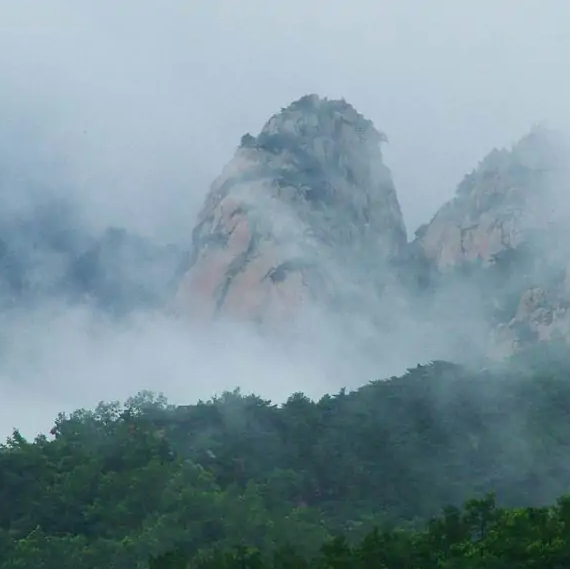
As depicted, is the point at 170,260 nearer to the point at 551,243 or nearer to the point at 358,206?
the point at 358,206

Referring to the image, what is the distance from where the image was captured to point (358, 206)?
228ft

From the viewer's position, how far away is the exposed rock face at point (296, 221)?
6172 centimetres

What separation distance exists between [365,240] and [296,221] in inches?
237

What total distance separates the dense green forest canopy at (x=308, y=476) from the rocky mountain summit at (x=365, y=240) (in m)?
11.3

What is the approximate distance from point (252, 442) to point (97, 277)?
4540 cm

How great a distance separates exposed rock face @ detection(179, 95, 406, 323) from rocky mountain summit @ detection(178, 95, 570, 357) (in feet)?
0.24

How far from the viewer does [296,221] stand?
6394cm

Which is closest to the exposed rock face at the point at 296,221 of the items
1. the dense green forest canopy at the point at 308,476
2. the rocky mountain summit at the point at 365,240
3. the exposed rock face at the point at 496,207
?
the rocky mountain summit at the point at 365,240

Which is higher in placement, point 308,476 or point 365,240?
point 365,240

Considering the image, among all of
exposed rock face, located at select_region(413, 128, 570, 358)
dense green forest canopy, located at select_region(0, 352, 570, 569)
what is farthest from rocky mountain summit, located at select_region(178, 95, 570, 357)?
dense green forest canopy, located at select_region(0, 352, 570, 569)

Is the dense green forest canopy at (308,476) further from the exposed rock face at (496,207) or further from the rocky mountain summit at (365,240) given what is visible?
the exposed rock face at (496,207)

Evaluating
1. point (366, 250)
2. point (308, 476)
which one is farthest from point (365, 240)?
point (308, 476)

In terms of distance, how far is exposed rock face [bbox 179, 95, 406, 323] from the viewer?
61719mm

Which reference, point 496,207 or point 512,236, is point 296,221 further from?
point 512,236
